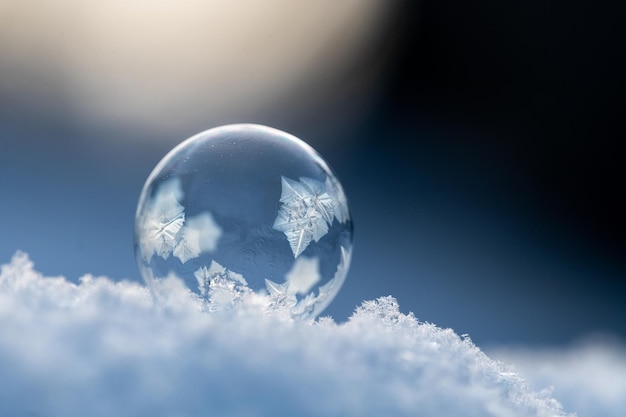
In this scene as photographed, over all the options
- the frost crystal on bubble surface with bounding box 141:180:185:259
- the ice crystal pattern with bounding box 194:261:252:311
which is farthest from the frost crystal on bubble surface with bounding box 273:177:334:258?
the frost crystal on bubble surface with bounding box 141:180:185:259

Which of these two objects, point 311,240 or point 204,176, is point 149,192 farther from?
point 311,240

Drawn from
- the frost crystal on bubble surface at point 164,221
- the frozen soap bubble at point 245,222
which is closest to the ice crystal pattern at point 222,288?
the frozen soap bubble at point 245,222

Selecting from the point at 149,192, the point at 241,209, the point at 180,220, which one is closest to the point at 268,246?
the point at 241,209

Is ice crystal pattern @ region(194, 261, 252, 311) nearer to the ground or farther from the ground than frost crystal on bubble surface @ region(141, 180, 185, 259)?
nearer to the ground

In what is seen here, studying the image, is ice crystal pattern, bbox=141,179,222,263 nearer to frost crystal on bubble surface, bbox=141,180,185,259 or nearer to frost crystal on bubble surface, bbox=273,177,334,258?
frost crystal on bubble surface, bbox=141,180,185,259

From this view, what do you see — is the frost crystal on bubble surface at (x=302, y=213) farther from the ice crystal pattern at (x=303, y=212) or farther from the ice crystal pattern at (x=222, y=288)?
the ice crystal pattern at (x=222, y=288)

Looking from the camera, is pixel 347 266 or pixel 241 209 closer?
pixel 241 209

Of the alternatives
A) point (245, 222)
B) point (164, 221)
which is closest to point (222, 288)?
point (245, 222)

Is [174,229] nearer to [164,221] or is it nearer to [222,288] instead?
[164,221]

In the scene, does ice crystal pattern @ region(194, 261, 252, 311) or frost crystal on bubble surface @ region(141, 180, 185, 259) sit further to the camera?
frost crystal on bubble surface @ region(141, 180, 185, 259)
